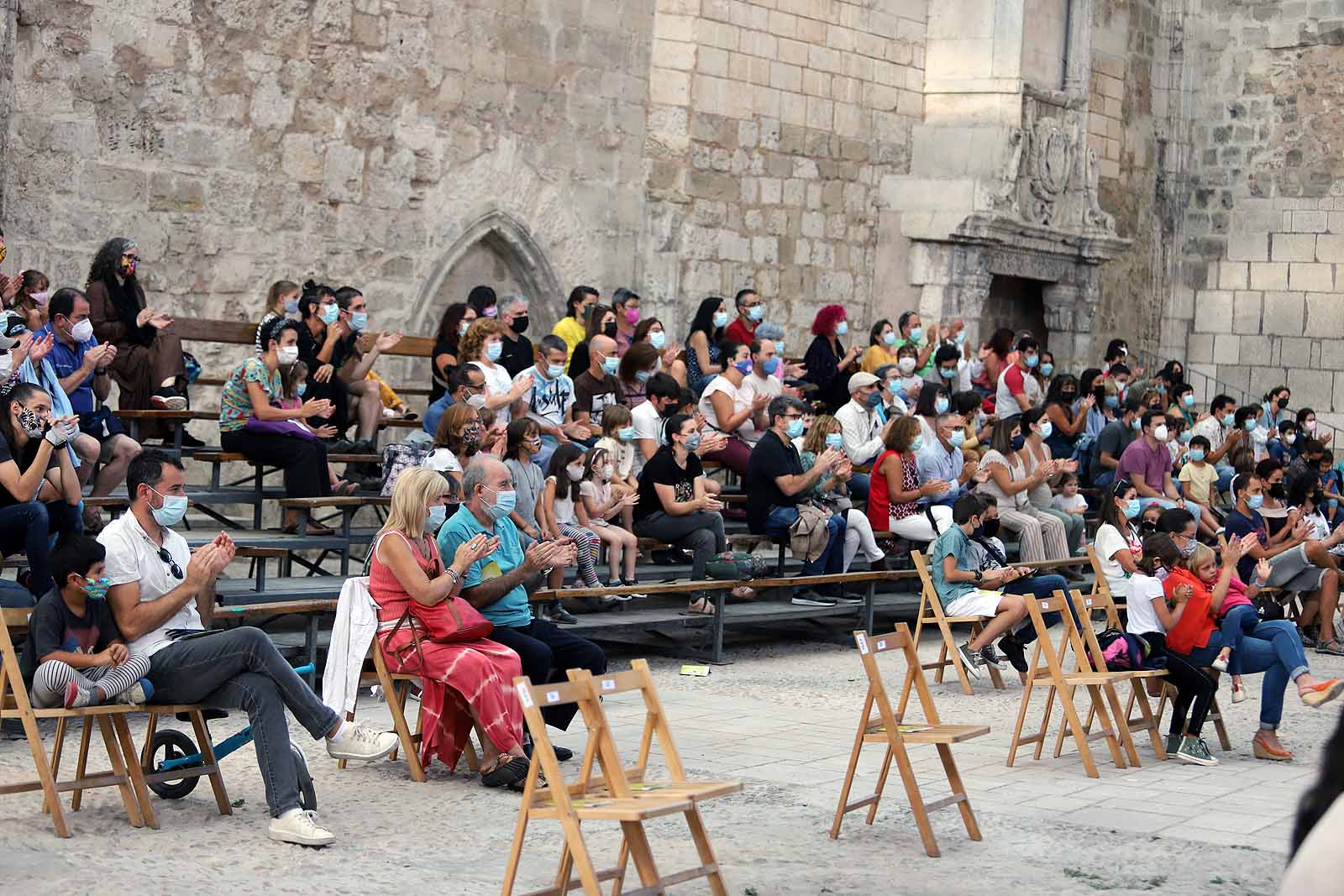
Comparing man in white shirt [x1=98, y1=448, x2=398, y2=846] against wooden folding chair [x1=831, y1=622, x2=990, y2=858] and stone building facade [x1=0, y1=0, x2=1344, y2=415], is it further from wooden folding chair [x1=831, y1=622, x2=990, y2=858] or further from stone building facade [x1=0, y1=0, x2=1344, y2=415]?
stone building facade [x1=0, y1=0, x2=1344, y2=415]

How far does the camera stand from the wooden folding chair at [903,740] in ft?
21.1

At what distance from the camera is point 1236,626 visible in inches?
339

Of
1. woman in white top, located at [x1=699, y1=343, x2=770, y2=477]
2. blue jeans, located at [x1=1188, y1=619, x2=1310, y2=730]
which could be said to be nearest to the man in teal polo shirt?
blue jeans, located at [x1=1188, y1=619, x2=1310, y2=730]

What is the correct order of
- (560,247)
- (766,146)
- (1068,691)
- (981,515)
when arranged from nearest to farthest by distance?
(1068,691), (981,515), (560,247), (766,146)

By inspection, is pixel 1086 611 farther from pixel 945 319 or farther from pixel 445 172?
pixel 945 319

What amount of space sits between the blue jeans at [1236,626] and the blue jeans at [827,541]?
10.8ft

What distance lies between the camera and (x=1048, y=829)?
6848 millimetres

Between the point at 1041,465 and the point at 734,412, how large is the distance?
2400mm

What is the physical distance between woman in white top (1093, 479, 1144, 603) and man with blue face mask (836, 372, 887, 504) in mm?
1911

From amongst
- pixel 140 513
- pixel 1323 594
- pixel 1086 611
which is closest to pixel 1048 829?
pixel 1086 611

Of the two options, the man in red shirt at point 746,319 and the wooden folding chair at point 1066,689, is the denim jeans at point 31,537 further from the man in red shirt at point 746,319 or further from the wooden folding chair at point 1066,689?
the man in red shirt at point 746,319

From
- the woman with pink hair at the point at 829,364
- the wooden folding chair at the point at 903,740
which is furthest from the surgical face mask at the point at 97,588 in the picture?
the woman with pink hair at the point at 829,364

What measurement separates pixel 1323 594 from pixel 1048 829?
6.62 m

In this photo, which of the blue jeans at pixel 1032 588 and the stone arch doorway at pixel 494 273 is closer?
the blue jeans at pixel 1032 588
